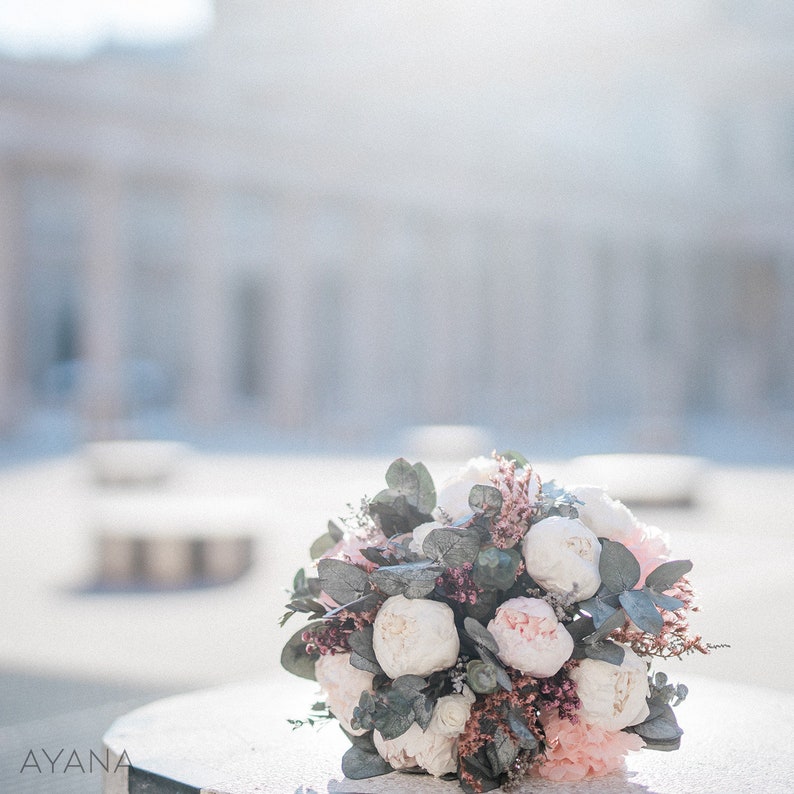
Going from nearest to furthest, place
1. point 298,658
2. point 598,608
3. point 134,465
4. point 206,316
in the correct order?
1. point 598,608
2. point 298,658
3. point 134,465
4. point 206,316

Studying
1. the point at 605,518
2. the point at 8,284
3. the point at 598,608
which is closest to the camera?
the point at 598,608

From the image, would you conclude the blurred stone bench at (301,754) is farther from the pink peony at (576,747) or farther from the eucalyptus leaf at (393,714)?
the eucalyptus leaf at (393,714)

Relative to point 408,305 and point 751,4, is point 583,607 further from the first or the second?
point 751,4

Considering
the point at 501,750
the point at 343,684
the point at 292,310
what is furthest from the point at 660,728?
the point at 292,310

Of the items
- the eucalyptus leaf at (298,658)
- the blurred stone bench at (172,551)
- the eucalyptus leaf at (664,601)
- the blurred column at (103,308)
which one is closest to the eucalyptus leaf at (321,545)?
the eucalyptus leaf at (298,658)

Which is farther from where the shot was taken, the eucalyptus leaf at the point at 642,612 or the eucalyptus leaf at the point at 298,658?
the eucalyptus leaf at the point at 298,658

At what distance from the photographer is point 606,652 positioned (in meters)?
3.00

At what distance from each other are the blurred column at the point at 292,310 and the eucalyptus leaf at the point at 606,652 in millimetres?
31656

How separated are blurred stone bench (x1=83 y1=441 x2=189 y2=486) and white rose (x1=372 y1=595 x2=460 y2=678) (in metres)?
18.6

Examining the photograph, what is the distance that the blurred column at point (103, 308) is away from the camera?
29891 millimetres

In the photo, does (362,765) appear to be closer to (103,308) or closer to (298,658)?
(298,658)

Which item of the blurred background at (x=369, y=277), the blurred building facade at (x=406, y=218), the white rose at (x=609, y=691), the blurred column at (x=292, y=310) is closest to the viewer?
the white rose at (x=609, y=691)

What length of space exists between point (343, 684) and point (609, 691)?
2.27ft

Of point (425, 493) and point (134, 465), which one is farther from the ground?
point (425, 493)
